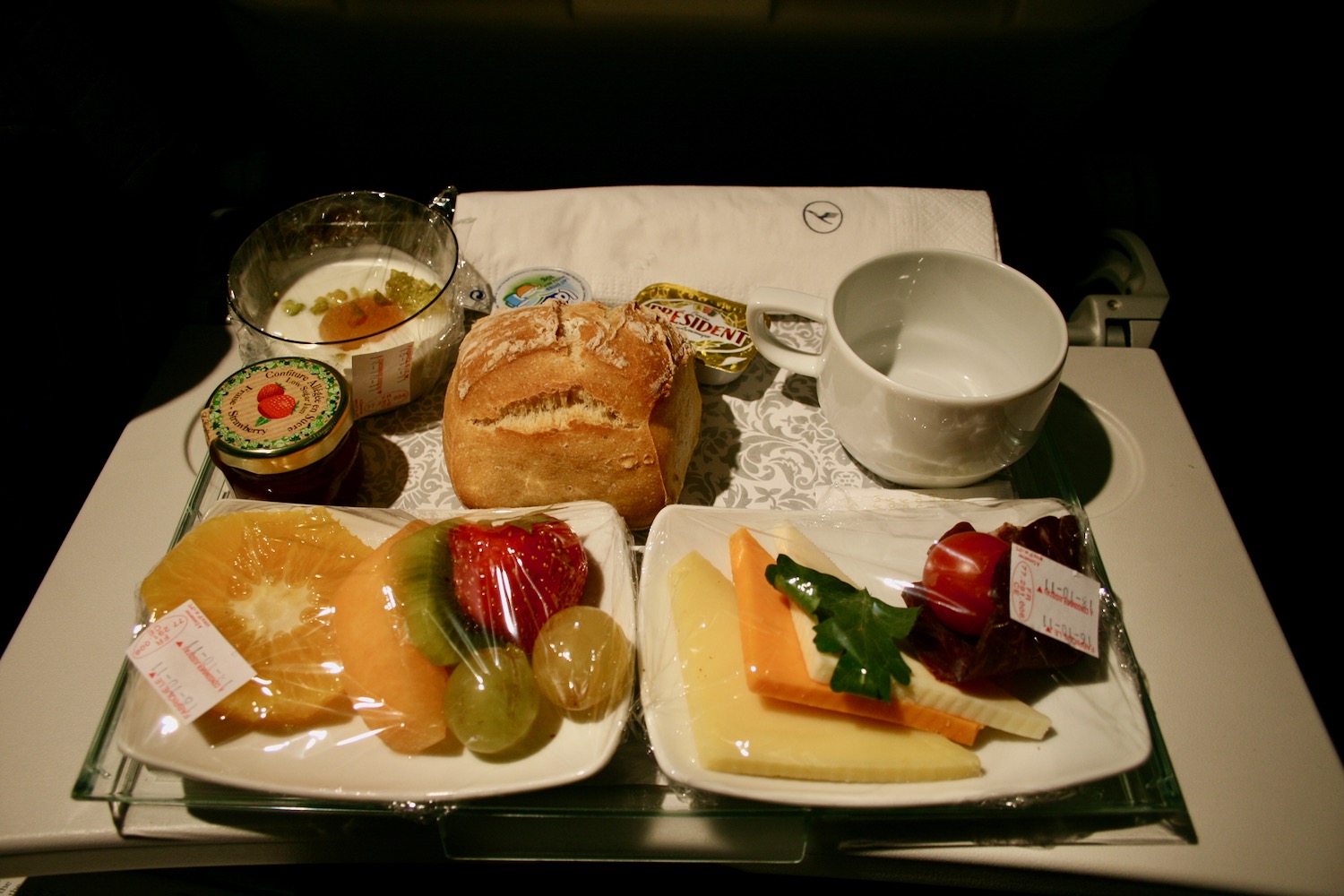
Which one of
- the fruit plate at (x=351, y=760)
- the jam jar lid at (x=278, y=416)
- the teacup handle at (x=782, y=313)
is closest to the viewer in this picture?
the fruit plate at (x=351, y=760)

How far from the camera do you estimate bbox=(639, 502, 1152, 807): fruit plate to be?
86 cm

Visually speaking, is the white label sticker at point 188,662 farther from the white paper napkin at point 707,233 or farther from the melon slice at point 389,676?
the white paper napkin at point 707,233

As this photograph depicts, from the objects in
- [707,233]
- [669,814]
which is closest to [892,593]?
[669,814]

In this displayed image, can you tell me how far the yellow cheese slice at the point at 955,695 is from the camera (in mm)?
883

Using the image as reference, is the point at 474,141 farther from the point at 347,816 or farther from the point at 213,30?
the point at 347,816

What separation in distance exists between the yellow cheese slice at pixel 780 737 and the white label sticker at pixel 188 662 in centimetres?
50

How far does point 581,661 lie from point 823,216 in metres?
1.07

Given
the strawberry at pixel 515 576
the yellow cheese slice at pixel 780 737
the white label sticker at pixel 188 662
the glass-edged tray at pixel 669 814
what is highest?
the strawberry at pixel 515 576

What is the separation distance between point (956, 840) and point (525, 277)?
3.67 ft

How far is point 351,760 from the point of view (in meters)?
0.89

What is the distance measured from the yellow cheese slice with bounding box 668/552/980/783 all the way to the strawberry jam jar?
55 cm

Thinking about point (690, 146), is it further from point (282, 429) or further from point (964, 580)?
point (964, 580)

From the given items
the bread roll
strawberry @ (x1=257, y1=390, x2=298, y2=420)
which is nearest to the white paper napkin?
the bread roll

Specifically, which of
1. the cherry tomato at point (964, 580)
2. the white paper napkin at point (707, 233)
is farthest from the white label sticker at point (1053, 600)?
the white paper napkin at point (707, 233)
